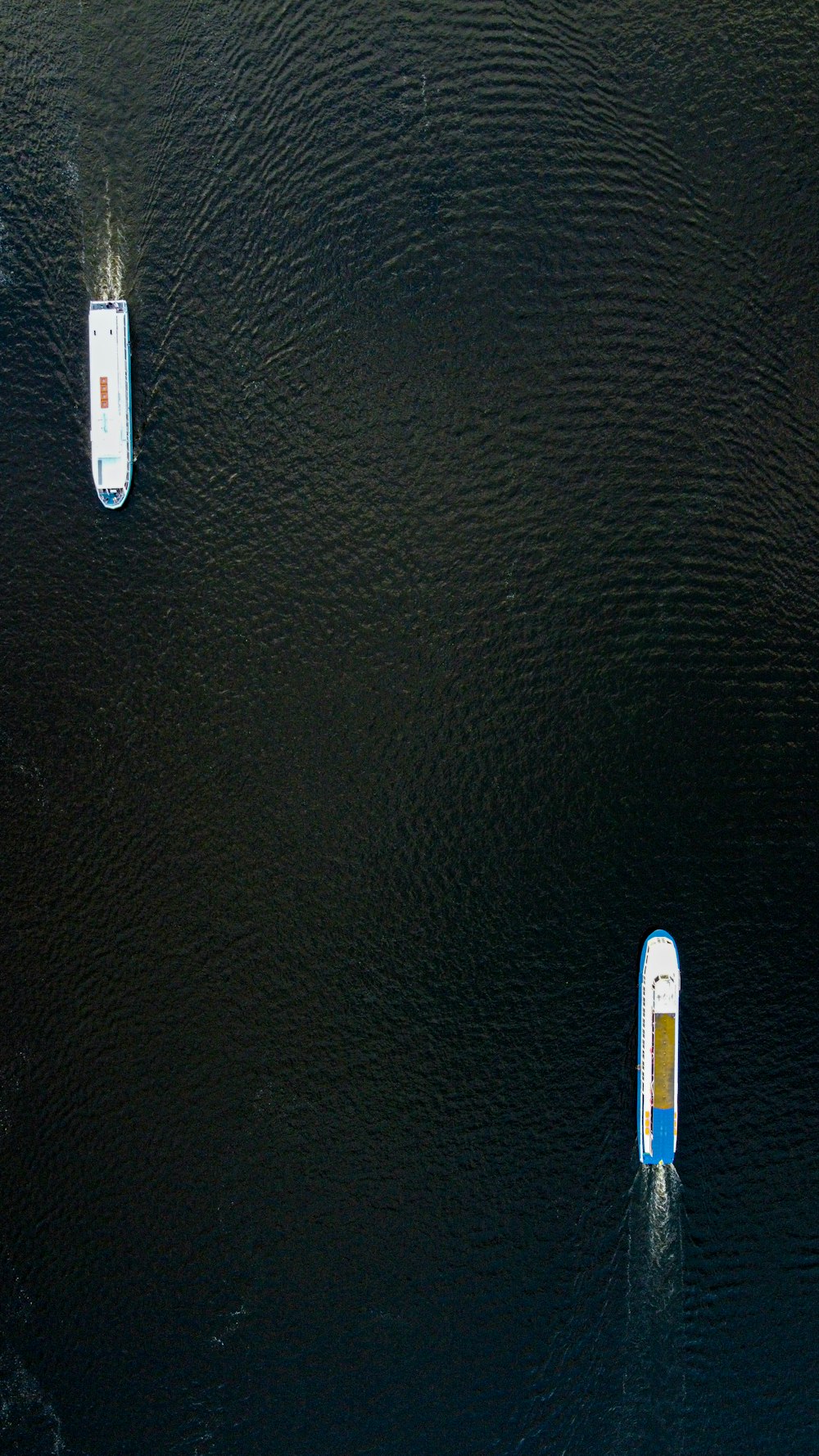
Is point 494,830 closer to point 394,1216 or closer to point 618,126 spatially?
point 394,1216

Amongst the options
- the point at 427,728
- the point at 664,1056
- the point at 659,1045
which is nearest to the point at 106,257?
the point at 427,728

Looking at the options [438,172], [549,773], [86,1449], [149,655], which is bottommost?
[86,1449]

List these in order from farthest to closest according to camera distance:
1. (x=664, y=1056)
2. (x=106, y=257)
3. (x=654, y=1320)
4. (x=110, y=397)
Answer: (x=106, y=257), (x=654, y=1320), (x=110, y=397), (x=664, y=1056)

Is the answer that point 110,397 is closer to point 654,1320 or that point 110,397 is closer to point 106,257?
point 106,257

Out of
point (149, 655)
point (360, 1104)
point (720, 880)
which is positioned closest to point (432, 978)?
point (360, 1104)

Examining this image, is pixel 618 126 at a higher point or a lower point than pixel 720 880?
higher

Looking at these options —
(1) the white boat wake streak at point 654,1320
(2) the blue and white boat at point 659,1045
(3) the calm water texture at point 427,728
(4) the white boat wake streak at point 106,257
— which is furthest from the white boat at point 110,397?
(1) the white boat wake streak at point 654,1320
